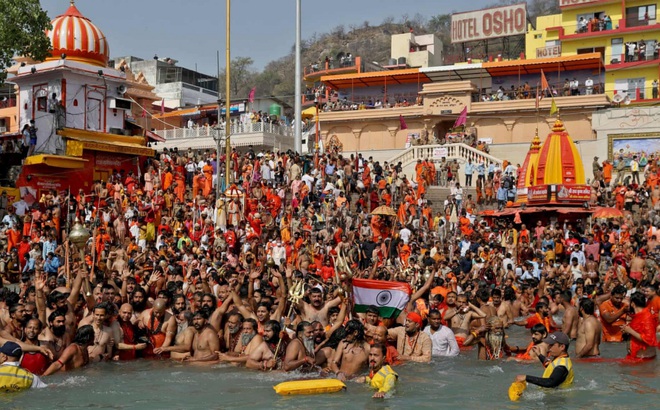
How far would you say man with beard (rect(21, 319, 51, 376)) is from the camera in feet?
33.8

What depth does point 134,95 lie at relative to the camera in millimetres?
43500

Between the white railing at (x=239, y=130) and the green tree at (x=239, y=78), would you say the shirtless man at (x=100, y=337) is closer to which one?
the white railing at (x=239, y=130)

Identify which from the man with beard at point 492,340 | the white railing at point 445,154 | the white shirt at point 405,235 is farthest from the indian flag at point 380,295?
the white railing at point 445,154

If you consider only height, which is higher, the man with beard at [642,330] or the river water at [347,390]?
A: the man with beard at [642,330]

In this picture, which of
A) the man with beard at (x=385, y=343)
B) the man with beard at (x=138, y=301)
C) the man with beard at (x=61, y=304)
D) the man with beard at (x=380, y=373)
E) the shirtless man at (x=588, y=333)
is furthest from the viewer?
the man with beard at (x=138, y=301)

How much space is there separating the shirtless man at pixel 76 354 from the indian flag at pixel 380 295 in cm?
368

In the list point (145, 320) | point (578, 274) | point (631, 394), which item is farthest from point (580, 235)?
point (145, 320)

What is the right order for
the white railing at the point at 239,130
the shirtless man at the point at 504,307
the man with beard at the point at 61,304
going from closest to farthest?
the man with beard at the point at 61,304
the shirtless man at the point at 504,307
the white railing at the point at 239,130

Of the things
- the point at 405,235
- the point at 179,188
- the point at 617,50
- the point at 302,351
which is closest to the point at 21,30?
the point at 179,188

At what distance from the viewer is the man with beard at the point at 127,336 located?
11445mm

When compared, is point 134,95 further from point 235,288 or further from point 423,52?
point 235,288

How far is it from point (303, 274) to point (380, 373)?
5.75 meters

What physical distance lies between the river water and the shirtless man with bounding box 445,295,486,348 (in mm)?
1008

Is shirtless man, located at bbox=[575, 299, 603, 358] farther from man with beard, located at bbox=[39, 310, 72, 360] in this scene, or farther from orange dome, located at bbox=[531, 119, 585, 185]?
orange dome, located at bbox=[531, 119, 585, 185]
